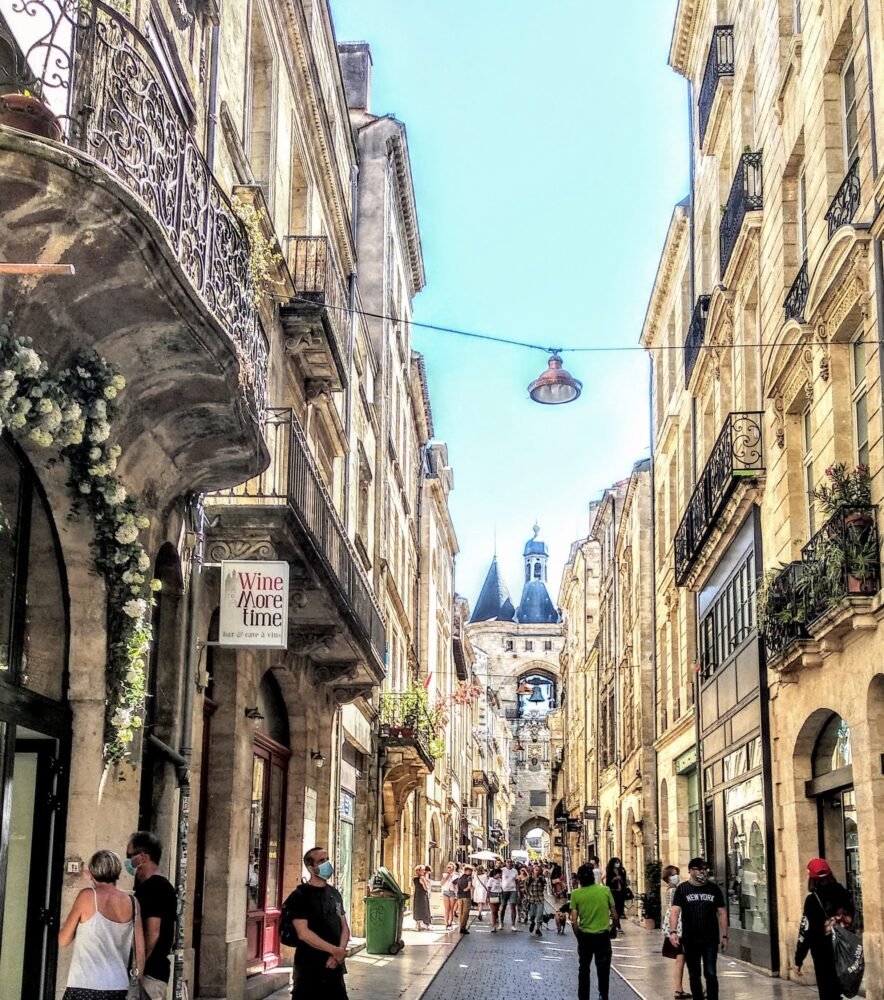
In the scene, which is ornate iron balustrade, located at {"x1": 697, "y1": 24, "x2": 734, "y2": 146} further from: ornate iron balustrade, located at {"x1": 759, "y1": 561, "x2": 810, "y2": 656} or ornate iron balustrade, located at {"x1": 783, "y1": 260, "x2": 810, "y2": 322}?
ornate iron balustrade, located at {"x1": 759, "y1": 561, "x2": 810, "y2": 656}

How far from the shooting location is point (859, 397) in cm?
1518

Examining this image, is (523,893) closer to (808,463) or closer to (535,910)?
(535,910)

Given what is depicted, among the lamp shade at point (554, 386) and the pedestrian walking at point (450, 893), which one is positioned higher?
the lamp shade at point (554, 386)

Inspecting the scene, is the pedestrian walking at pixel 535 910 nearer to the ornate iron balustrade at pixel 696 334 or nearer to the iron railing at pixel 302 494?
the ornate iron balustrade at pixel 696 334

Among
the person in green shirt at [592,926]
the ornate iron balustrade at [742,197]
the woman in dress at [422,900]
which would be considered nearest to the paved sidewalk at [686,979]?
the person in green shirt at [592,926]

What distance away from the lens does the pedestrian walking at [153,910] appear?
312 inches

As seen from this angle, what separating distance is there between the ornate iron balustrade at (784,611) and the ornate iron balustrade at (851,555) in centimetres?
122

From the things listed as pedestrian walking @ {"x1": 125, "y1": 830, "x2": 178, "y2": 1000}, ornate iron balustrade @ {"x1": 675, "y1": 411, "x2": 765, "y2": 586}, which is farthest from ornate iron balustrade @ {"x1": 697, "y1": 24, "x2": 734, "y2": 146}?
pedestrian walking @ {"x1": 125, "y1": 830, "x2": 178, "y2": 1000}

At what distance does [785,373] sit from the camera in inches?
697

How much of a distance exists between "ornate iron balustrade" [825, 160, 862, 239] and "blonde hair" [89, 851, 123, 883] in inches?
419

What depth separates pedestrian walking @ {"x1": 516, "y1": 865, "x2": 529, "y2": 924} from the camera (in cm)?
3603

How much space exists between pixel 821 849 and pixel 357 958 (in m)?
6.91

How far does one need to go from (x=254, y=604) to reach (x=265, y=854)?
18.3ft

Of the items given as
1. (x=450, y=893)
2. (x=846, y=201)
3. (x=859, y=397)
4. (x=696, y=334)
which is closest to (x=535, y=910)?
(x=450, y=893)
